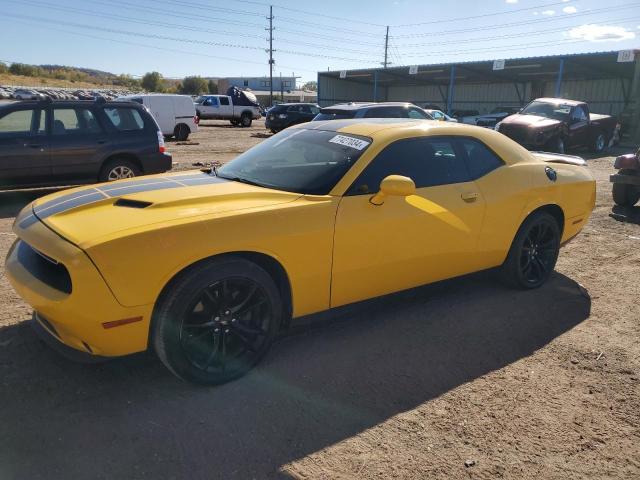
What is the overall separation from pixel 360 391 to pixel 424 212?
1.34 m

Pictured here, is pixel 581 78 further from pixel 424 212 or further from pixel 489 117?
pixel 424 212

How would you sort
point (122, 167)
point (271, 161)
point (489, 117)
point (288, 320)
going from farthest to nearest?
1. point (489, 117)
2. point (122, 167)
3. point (271, 161)
4. point (288, 320)

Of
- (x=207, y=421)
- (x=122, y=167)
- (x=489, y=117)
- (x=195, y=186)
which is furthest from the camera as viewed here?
(x=489, y=117)

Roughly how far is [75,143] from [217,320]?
250 inches

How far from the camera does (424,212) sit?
137 inches

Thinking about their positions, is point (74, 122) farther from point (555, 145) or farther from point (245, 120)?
point (245, 120)

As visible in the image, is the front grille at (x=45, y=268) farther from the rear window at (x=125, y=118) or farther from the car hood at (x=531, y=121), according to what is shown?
the car hood at (x=531, y=121)

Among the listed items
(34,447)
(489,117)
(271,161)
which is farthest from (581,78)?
(34,447)

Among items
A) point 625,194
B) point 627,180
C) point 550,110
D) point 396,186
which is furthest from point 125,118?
point 550,110

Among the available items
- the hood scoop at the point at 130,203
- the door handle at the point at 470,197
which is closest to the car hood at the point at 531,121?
the door handle at the point at 470,197

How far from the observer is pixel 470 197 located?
149 inches

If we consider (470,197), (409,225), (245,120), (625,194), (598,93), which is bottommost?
(625,194)

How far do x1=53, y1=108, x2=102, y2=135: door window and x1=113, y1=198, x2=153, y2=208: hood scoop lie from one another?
5694 mm

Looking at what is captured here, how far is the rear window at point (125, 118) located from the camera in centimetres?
829
